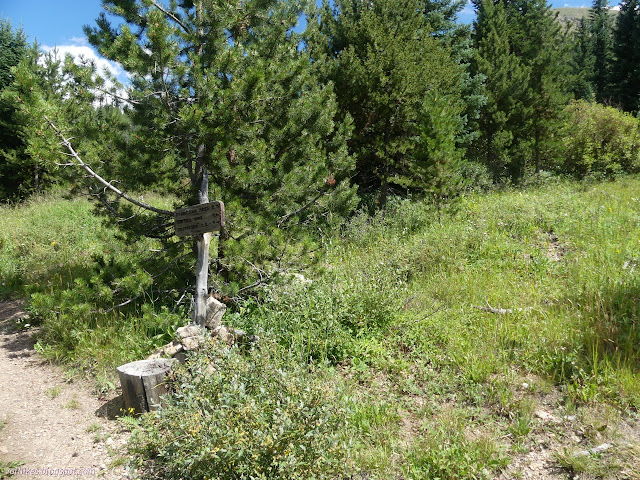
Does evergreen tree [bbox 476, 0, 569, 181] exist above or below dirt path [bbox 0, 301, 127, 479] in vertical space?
above

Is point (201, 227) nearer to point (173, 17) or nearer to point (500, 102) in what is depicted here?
point (173, 17)

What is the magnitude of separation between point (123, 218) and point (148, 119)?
49.8 inches

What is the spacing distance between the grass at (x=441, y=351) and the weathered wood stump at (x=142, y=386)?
243 mm

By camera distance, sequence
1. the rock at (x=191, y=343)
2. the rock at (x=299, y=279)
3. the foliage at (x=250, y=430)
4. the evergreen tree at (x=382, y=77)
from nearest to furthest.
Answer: the foliage at (x=250, y=430), the rock at (x=191, y=343), the rock at (x=299, y=279), the evergreen tree at (x=382, y=77)

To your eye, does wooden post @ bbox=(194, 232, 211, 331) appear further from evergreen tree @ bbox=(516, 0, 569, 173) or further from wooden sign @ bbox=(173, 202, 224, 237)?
evergreen tree @ bbox=(516, 0, 569, 173)

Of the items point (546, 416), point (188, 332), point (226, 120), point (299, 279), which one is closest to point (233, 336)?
point (188, 332)

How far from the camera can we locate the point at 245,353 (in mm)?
4207

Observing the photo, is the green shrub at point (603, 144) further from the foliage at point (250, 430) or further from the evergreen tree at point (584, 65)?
the evergreen tree at point (584, 65)

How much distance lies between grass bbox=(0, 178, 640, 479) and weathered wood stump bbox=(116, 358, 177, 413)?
24 cm

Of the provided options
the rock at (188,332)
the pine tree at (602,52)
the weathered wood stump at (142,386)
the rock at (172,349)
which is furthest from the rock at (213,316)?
the pine tree at (602,52)

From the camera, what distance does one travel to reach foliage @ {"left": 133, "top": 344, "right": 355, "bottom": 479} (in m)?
2.54

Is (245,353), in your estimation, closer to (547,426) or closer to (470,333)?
(470,333)

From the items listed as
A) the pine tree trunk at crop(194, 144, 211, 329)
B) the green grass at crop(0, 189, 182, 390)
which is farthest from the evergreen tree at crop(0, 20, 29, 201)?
the pine tree trunk at crop(194, 144, 211, 329)

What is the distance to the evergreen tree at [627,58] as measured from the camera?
28.6 metres
